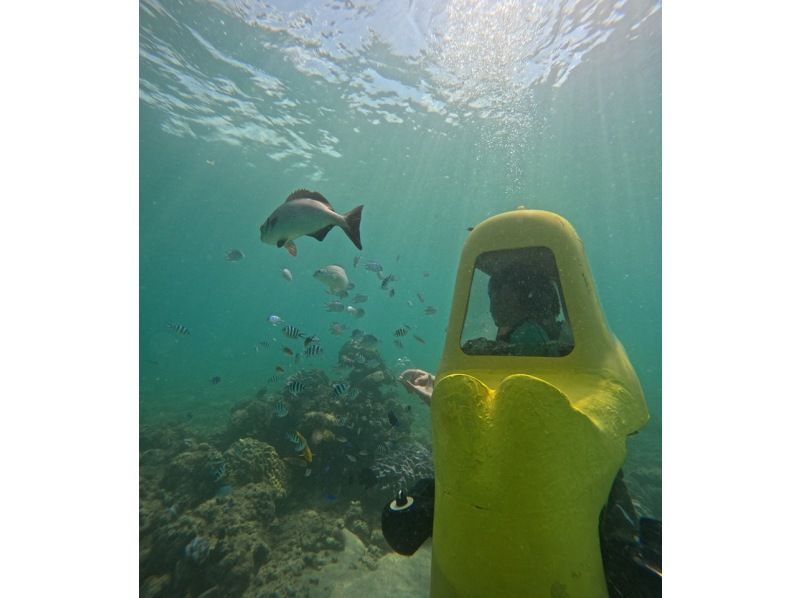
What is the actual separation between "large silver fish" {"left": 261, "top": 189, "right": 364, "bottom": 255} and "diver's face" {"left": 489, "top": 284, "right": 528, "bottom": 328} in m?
1.70

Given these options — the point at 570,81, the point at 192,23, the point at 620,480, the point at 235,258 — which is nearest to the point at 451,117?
the point at 570,81

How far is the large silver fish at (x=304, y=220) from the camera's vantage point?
13.1 feet

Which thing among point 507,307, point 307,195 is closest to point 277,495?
point 307,195

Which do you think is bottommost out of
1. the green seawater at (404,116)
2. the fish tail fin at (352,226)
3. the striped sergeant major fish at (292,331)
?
the striped sergeant major fish at (292,331)

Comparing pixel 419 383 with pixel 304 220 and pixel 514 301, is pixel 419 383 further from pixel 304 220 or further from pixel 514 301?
pixel 304 220

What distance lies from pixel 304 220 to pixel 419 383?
8.10 feet

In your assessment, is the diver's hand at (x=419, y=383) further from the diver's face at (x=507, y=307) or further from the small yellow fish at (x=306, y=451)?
the small yellow fish at (x=306, y=451)

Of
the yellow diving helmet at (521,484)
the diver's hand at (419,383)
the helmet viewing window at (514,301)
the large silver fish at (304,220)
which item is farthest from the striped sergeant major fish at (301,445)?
the yellow diving helmet at (521,484)

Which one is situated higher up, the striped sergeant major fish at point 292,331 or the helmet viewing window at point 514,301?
the helmet viewing window at point 514,301

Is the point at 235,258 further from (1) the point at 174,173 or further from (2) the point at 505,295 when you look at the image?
(1) the point at 174,173

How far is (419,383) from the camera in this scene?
447 centimetres

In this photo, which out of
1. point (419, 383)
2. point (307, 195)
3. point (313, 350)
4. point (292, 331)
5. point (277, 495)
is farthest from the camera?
point (292, 331)

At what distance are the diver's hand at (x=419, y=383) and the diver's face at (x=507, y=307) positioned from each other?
4.13ft

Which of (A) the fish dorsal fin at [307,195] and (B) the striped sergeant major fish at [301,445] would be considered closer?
(A) the fish dorsal fin at [307,195]
